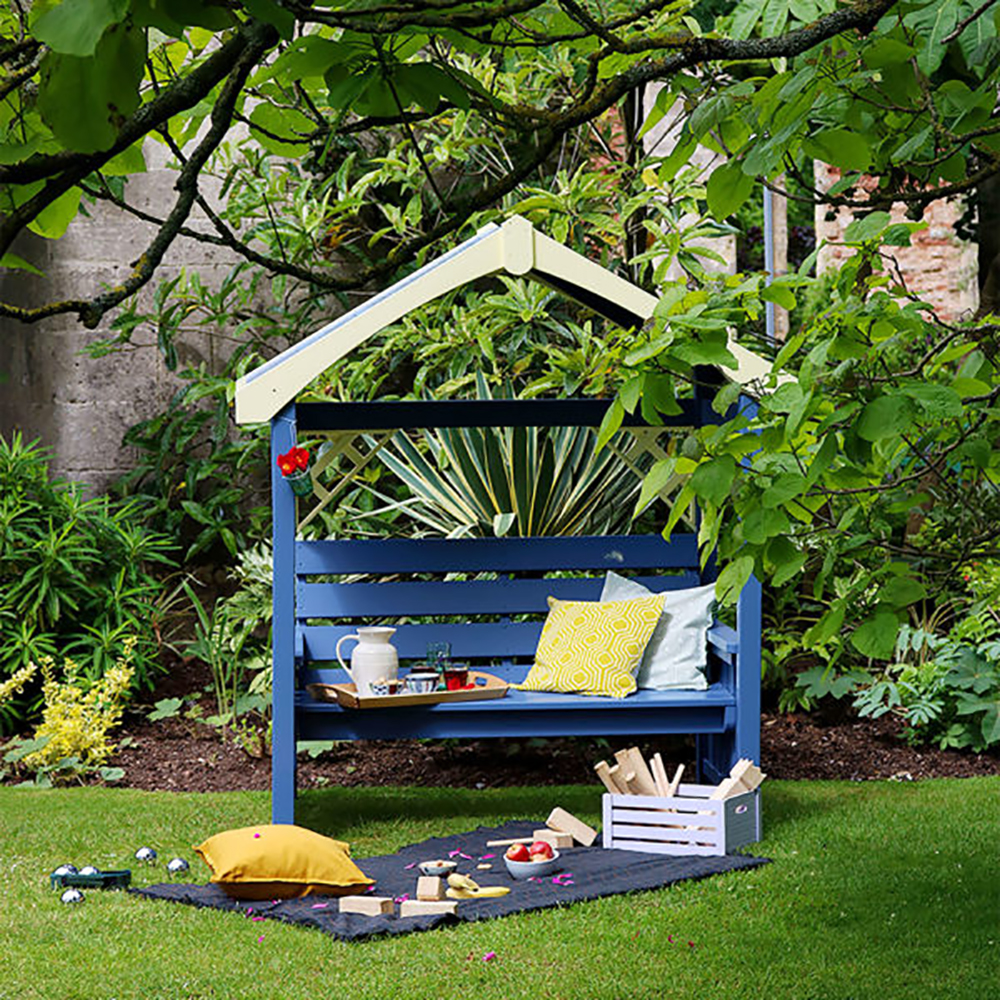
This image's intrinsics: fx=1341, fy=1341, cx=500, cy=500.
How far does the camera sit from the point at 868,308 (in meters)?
1.85

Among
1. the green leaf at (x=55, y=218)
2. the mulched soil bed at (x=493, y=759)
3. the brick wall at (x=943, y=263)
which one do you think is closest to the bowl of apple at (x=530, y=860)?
the mulched soil bed at (x=493, y=759)

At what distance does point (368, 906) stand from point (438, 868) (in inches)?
15.2

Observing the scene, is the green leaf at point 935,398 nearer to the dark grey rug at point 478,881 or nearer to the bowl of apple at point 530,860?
the dark grey rug at point 478,881

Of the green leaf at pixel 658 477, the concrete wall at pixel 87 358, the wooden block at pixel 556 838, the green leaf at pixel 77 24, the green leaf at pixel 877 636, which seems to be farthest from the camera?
the concrete wall at pixel 87 358

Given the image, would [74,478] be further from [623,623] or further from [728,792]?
[728,792]

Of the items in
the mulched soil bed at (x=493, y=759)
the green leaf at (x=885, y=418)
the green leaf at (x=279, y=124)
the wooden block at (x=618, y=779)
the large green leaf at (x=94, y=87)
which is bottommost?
the mulched soil bed at (x=493, y=759)

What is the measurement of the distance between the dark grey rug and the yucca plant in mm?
1689

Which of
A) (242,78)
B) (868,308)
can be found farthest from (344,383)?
(242,78)

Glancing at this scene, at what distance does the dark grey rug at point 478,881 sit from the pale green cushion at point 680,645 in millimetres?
765

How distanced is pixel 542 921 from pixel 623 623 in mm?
1526

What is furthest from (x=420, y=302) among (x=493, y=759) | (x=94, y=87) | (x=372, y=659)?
(x=94, y=87)

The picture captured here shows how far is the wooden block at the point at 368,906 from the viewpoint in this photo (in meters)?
3.68

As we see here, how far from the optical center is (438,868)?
4.03 metres

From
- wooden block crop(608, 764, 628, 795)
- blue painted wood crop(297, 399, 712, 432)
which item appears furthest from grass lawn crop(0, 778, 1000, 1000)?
blue painted wood crop(297, 399, 712, 432)
